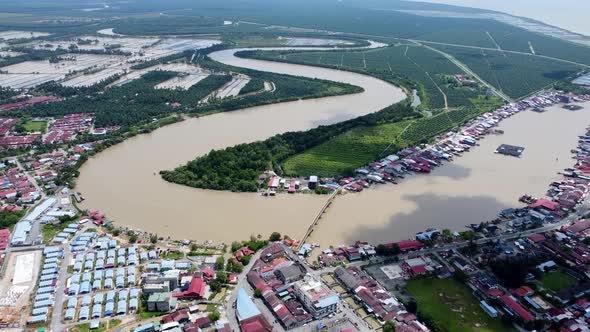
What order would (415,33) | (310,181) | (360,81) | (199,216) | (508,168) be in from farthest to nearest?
(415,33) < (360,81) < (508,168) < (310,181) < (199,216)

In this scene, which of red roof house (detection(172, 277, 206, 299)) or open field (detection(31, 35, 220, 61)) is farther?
open field (detection(31, 35, 220, 61))

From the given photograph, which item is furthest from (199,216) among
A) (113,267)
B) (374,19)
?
(374,19)

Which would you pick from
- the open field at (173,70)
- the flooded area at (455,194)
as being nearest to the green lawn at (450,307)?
the flooded area at (455,194)

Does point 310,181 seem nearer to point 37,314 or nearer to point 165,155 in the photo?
point 165,155

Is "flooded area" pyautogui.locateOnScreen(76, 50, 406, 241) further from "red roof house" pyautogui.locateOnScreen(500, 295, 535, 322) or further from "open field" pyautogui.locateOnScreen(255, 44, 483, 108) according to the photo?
"red roof house" pyautogui.locateOnScreen(500, 295, 535, 322)

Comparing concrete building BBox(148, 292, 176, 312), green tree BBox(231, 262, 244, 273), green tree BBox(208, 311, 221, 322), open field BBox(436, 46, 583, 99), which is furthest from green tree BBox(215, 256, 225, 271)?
open field BBox(436, 46, 583, 99)

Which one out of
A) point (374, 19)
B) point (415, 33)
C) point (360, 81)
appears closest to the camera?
point (360, 81)
